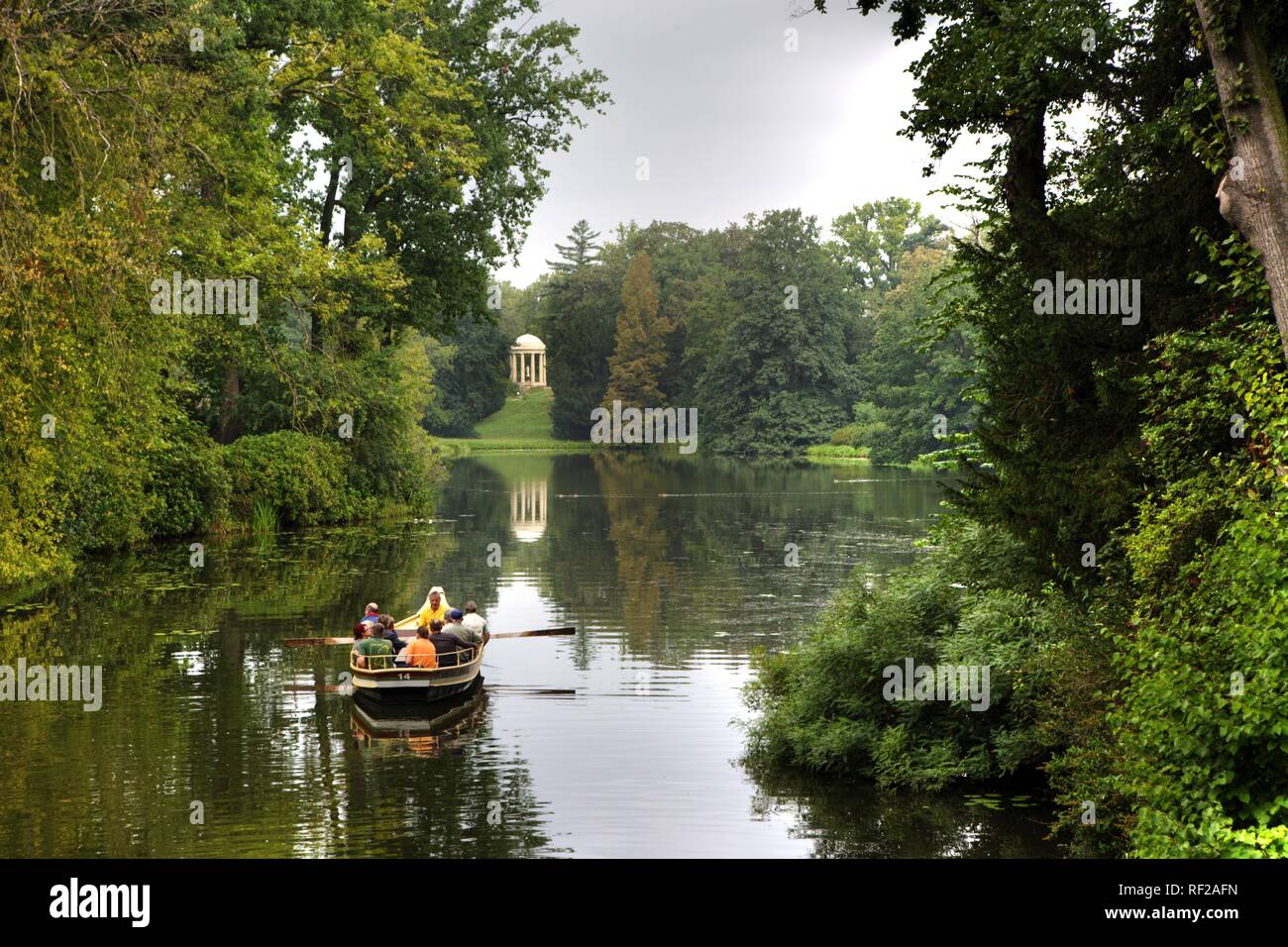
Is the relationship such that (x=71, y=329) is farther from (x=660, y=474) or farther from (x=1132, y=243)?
(x=660, y=474)

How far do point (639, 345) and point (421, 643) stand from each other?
3800 inches

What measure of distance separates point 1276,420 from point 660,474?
214ft

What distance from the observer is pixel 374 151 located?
3659 centimetres

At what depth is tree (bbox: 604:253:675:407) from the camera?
11206cm

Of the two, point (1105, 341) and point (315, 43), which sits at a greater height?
point (315, 43)

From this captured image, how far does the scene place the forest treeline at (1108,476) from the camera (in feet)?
27.3

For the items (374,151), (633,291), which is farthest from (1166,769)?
(633,291)
